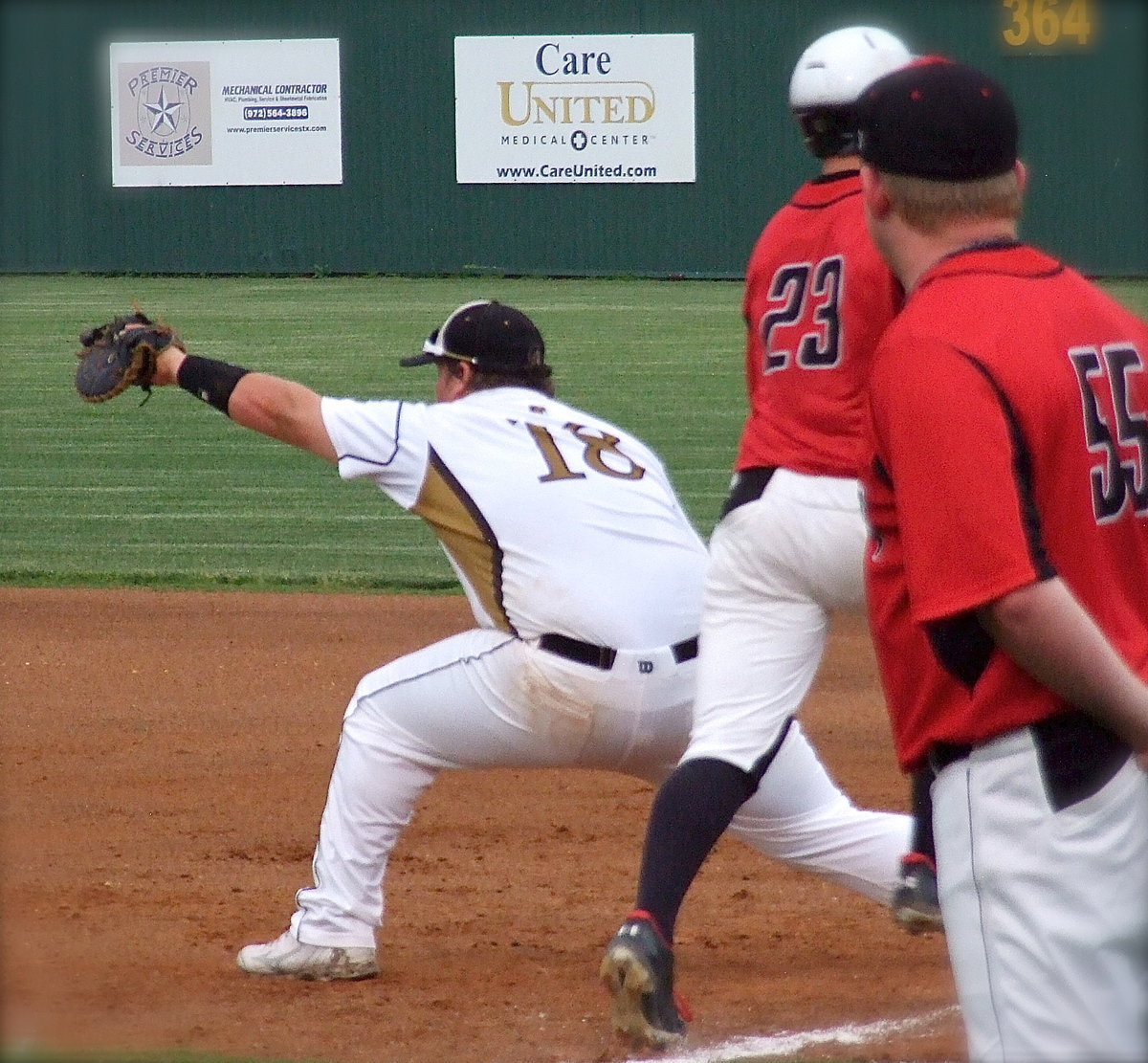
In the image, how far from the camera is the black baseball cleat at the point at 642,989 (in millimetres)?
3148

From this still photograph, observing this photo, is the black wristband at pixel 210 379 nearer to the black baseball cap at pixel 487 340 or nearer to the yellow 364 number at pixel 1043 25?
the black baseball cap at pixel 487 340

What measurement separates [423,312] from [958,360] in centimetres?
1818

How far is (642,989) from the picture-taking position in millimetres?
3143

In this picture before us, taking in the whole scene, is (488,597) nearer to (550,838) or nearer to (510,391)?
(510,391)

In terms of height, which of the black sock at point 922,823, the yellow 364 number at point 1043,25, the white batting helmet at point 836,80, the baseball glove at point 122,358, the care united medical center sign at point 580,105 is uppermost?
A: the yellow 364 number at point 1043,25

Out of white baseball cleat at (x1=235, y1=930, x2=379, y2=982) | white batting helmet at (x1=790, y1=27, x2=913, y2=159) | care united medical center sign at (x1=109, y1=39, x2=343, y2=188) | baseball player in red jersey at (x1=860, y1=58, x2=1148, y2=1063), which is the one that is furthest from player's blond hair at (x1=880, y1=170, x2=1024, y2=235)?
care united medical center sign at (x1=109, y1=39, x2=343, y2=188)

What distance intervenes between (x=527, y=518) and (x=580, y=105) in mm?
20487

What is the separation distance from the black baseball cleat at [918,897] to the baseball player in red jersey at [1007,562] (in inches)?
58.7

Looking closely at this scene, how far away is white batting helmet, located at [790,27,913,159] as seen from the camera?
3.40m

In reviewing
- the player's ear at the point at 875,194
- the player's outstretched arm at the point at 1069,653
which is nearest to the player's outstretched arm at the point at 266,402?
the player's ear at the point at 875,194

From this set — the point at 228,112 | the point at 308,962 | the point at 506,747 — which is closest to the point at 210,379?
the point at 506,747

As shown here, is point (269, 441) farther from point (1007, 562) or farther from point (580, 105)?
→ point (580, 105)

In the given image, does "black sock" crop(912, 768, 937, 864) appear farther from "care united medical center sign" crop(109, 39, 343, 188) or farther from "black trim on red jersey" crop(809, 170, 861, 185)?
"care united medical center sign" crop(109, 39, 343, 188)

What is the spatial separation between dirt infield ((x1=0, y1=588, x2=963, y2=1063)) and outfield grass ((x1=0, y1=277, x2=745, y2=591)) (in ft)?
5.94
